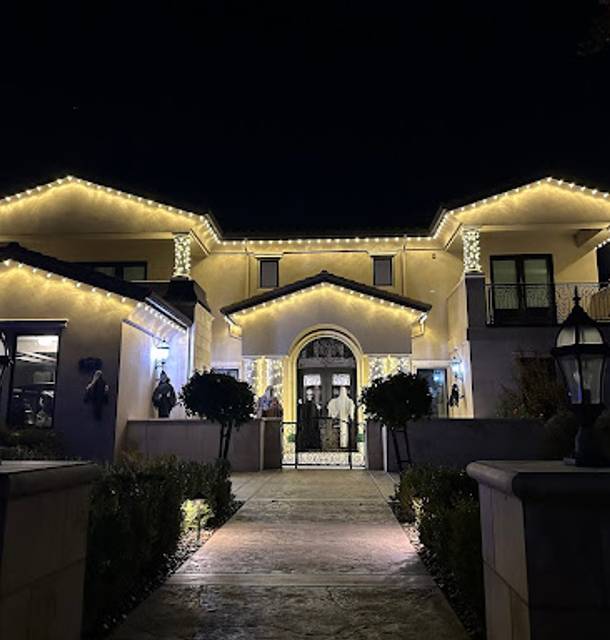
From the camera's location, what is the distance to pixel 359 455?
17.3 meters

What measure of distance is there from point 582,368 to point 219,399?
7.54m

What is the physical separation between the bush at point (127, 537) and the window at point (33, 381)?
802 centimetres

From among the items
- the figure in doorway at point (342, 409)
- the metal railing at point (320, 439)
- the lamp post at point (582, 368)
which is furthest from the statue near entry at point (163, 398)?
the lamp post at point (582, 368)

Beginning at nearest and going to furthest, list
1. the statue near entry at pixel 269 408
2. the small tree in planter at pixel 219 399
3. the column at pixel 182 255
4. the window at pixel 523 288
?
the small tree in planter at pixel 219 399
the statue near entry at pixel 269 408
the column at pixel 182 255
the window at pixel 523 288

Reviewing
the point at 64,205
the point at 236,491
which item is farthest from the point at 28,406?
the point at 64,205

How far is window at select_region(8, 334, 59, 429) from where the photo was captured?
44.7 ft

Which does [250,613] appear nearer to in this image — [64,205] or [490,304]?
[490,304]

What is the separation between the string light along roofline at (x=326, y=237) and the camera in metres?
18.6

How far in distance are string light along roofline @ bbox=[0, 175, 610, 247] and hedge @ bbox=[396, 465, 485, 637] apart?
12.5 meters

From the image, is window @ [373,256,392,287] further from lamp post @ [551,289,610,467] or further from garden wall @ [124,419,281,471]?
lamp post @ [551,289,610,467]

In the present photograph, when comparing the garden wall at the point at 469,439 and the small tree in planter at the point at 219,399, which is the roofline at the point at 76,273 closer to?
the small tree in planter at the point at 219,399

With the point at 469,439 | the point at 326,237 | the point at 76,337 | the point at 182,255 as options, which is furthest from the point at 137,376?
the point at 326,237

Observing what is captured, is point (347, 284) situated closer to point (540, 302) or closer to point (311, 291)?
point (311, 291)

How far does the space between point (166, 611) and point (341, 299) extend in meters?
14.8
